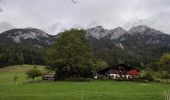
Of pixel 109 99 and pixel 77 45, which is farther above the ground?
pixel 77 45

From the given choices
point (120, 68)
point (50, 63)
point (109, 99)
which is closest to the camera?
point (109, 99)

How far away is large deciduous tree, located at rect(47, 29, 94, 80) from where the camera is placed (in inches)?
3681

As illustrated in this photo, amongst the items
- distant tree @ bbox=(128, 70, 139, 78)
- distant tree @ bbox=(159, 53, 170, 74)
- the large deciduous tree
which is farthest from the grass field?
distant tree @ bbox=(128, 70, 139, 78)

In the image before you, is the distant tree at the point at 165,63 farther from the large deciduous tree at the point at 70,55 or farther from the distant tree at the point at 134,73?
the large deciduous tree at the point at 70,55

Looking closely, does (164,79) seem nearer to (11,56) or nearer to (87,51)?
(87,51)

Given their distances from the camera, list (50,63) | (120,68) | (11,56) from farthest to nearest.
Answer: (11,56), (120,68), (50,63)

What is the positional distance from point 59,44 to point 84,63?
28.9 ft

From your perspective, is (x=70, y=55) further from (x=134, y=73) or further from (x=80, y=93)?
(x=80, y=93)

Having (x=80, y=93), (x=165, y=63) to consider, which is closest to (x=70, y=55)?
(x=165, y=63)

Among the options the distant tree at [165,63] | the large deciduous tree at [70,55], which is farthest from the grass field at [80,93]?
the distant tree at [165,63]

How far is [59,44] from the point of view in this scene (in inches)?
3826

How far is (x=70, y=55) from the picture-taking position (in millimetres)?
95562

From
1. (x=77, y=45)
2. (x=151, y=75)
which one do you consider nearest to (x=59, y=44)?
(x=77, y=45)

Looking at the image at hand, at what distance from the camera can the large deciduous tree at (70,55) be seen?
9350 centimetres
